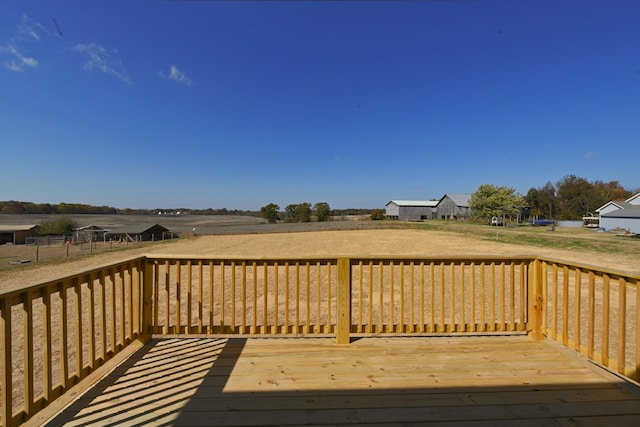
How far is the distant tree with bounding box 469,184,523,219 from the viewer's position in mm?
A: 38750

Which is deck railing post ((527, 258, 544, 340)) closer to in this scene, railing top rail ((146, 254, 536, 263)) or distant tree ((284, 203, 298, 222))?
railing top rail ((146, 254, 536, 263))

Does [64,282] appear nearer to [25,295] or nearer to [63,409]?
[25,295]

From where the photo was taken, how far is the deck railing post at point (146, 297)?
2984 mm

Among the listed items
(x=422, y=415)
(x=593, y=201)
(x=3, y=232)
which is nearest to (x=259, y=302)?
(x=422, y=415)

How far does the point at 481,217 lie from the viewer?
4184 centimetres

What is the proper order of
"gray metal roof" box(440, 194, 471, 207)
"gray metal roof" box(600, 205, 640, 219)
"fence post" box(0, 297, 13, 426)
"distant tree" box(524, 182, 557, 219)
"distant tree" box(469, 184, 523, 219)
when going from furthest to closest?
"gray metal roof" box(440, 194, 471, 207), "distant tree" box(524, 182, 557, 219), "distant tree" box(469, 184, 523, 219), "gray metal roof" box(600, 205, 640, 219), "fence post" box(0, 297, 13, 426)

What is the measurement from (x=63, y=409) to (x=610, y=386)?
4.04 meters

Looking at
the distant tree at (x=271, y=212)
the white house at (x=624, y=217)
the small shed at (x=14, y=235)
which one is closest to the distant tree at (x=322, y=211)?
the distant tree at (x=271, y=212)

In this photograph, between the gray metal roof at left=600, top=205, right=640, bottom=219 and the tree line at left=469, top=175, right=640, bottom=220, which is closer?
the gray metal roof at left=600, top=205, right=640, bottom=219

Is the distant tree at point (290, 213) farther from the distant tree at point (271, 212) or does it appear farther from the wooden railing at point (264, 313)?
the wooden railing at point (264, 313)

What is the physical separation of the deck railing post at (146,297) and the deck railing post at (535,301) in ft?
13.7

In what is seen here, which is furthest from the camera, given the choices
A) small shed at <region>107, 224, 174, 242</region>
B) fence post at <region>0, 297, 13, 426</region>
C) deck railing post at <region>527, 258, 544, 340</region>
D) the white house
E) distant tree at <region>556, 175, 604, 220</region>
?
distant tree at <region>556, 175, 604, 220</region>

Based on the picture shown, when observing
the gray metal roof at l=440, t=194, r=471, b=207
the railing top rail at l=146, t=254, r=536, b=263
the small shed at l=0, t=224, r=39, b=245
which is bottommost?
the small shed at l=0, t=224, r=39, b=245

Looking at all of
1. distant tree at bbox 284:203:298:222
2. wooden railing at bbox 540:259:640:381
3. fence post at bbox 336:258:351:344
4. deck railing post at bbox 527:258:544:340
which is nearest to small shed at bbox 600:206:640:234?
wooden railing at bbox 540:259:640:381
